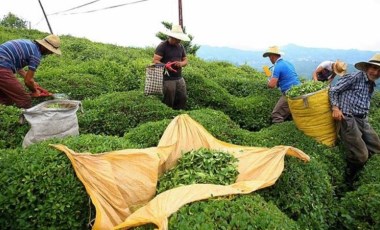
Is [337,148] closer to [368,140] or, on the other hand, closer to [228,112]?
[368,140]

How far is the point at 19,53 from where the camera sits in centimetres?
626

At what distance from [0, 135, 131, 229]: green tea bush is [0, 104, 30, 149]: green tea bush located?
165 cm

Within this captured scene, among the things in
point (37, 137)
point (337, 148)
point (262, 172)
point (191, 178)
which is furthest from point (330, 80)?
point (37, 137)

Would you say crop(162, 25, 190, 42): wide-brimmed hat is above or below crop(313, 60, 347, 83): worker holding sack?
above

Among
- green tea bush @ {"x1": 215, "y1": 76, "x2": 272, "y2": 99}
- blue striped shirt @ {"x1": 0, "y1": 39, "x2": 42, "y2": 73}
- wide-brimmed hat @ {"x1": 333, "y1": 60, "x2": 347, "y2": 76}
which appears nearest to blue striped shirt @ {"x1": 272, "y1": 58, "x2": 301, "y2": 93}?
wide-brimmed hat @ {"x1": 333, "y1": 60, "x2": 347, "y2": 76}

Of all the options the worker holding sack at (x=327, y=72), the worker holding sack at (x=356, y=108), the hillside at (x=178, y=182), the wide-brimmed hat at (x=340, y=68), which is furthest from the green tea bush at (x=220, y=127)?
the wide-brimmed hat at (x=340, y=68)

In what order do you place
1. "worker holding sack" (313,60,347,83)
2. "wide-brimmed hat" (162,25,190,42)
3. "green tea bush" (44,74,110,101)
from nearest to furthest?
"wide-brimmed hat" (162,25,190,42)
"worker holding sack" (313,60,347,83)
"green tea bush" (44,74,110,101)

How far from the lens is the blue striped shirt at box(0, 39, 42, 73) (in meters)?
6.23

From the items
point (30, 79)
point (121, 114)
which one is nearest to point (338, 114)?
point (121, 114)

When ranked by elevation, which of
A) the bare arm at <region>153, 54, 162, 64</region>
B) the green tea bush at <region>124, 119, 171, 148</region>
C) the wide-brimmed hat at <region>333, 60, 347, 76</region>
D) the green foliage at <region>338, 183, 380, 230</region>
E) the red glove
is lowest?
the green foliage at <region>338, 183, 380, 230</region>

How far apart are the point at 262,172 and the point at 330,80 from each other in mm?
4172

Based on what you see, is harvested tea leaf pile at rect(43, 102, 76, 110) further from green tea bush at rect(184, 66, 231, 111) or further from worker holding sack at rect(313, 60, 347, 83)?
worker holding sack at rect(313, 60, 347, 83)

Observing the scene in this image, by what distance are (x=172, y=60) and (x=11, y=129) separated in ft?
10.6

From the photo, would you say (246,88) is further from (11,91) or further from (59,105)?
(11,91)
